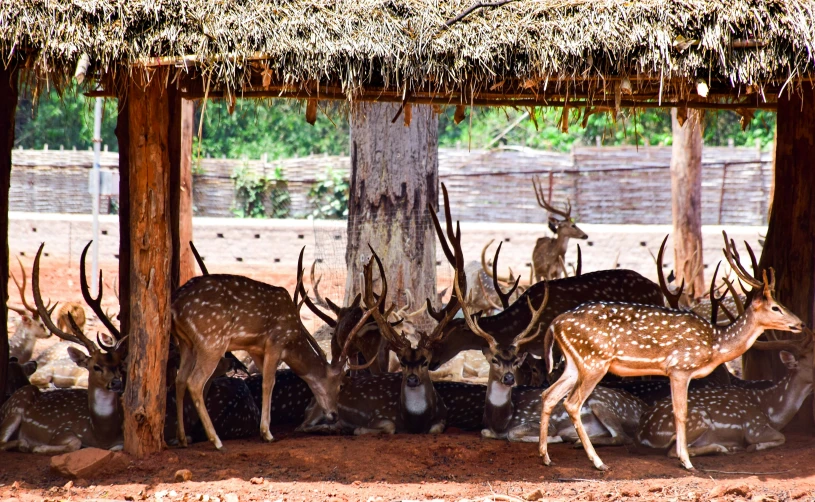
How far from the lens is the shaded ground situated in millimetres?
5191

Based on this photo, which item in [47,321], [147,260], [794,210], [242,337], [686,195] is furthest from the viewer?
[686,195]

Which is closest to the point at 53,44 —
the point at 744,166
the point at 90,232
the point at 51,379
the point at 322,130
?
the point at 51,379

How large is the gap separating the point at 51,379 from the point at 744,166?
46.1 feet

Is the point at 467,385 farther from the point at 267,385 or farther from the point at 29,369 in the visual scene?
the point at 29,369

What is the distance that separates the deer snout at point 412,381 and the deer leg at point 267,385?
904mm

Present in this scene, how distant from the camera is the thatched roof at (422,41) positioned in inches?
205

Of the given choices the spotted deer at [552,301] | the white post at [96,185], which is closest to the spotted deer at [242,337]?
the spotted deer at [552,301]

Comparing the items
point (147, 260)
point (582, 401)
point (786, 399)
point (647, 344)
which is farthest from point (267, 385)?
point (786, 399)

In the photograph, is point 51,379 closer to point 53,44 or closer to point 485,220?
point 53,44

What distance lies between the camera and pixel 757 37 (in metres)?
5.34

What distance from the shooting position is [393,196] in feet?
29.7

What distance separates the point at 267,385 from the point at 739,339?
10.0 ft

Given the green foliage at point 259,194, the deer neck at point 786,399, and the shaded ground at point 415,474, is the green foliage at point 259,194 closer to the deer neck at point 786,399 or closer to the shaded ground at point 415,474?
the shaded ground at point 415,474

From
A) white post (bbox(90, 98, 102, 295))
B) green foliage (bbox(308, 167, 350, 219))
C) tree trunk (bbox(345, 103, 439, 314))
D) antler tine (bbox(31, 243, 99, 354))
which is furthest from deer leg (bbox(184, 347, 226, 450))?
green foliage (bbox(308, 167, 350, 219))
